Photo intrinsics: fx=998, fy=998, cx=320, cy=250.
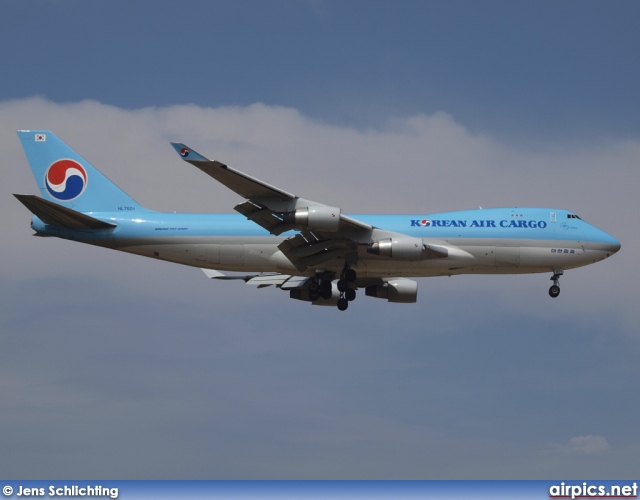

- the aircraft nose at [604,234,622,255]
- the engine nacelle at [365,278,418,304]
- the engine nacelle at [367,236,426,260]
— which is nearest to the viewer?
the engine nacelle at [367,236,426,260]

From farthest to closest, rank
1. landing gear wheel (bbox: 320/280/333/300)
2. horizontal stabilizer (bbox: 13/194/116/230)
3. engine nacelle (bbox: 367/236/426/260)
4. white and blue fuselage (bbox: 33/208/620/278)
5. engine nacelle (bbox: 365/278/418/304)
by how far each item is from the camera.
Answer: engine nacelle (bbox: 365/278/418/304), landing gear wheel (bbox: 320/280/333/300), white and blue fuselage (bbox: 33/208/620/278), horizontal stabilizer (bbox: 13/194/116/230), engine nacelle (bbox: 367/236/426/260)

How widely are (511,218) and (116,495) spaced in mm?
22995

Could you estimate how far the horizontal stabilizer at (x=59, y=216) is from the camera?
Result: 44406 mm

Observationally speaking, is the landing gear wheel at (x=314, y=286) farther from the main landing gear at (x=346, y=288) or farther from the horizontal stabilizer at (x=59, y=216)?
the horizontal stabilizer at (x=59, y=216)

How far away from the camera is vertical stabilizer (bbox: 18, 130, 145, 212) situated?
49281 mm

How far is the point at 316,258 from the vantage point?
4528 centimetres

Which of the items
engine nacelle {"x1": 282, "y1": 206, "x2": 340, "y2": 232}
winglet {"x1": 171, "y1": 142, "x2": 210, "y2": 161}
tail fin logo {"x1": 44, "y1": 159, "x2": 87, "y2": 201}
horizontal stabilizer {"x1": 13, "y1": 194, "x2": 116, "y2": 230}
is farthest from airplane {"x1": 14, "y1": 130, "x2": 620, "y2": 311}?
winglet {"x1": 171, "y1": 142, "x2": 210, "y2": 161}

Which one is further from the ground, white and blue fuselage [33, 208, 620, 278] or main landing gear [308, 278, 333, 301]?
white and blue fuselage [33, 208, 620, 278]

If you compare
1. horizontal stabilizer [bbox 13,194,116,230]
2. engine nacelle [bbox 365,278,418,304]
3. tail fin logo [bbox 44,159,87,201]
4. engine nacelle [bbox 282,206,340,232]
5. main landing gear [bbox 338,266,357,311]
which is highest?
tail fin logo [bbox 44,159,87,201]

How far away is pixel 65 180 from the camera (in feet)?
164

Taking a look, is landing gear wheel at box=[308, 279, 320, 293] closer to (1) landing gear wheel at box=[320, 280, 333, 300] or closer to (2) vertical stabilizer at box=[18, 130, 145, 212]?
(1) landing gear wheel at box=[320, 280, 333, 300]

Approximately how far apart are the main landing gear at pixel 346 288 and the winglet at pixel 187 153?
430 inches

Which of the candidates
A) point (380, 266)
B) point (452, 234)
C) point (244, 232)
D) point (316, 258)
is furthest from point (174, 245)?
point (452, 234)

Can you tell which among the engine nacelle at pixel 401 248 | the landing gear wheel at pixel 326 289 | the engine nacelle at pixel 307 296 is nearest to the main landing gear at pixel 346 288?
the landing gear wheel at pixel 326 289
